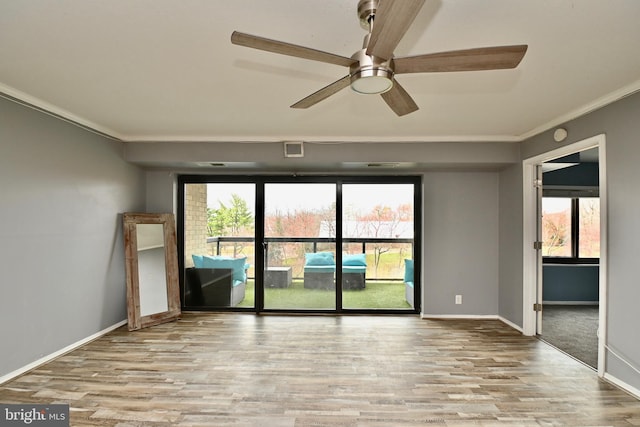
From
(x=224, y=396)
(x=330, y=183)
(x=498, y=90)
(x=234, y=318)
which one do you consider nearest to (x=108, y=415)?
(x=224, y=396)

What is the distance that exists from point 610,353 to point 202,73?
3820 millimetres

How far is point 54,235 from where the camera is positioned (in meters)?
2.88

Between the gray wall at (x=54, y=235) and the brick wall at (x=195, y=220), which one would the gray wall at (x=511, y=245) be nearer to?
the brick wall at (x=195, y=220)

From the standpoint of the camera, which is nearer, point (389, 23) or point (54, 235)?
point (389, 23)

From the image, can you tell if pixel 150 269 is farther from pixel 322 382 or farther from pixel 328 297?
pixel 322 382

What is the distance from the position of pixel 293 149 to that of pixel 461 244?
2570 millimetres

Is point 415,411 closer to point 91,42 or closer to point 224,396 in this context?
point 224,396

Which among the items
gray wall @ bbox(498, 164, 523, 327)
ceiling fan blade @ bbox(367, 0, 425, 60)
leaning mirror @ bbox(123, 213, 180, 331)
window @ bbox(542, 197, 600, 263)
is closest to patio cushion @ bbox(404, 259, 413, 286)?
gray wall @ bbox(498, 164, 523, 327)

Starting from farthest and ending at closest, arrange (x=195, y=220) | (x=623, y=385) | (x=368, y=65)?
(x=195, y=220)
(x=623, y=385)
(x=368, y=65)

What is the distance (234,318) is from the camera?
4.13 metres

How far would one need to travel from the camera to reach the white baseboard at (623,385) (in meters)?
2.28

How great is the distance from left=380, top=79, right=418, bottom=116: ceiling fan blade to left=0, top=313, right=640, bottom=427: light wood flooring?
1997 mm

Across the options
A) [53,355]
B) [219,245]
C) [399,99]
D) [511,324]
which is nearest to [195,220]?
[219,245]

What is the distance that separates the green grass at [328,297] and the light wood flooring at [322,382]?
0.72m
